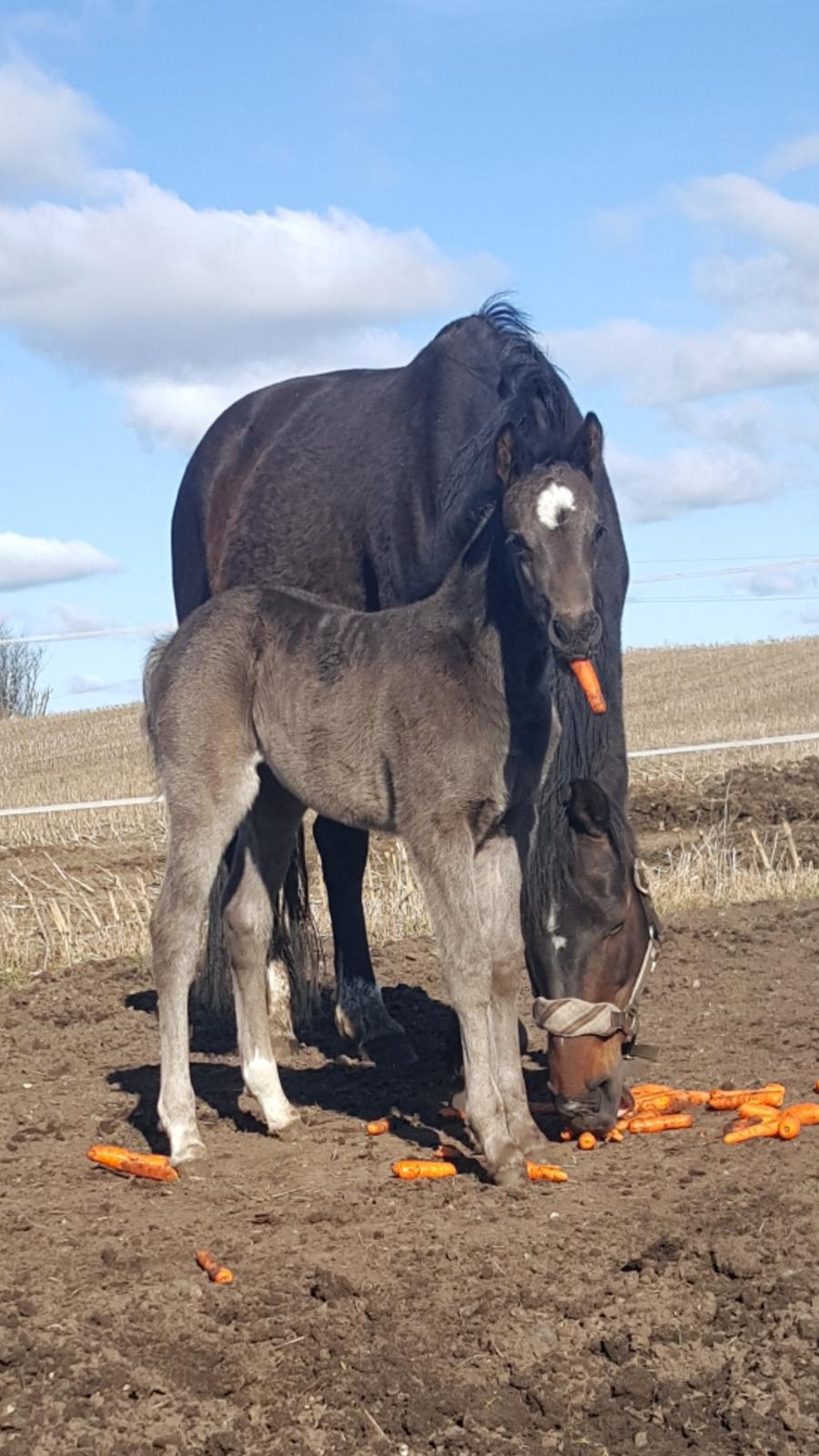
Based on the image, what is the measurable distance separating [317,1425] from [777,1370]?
3.70 feet

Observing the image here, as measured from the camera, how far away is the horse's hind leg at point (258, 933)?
6.20 meters

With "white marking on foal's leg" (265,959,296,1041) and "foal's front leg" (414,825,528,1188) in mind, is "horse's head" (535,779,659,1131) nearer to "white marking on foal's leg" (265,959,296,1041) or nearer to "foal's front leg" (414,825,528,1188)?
"foal's front leg" (414,825,528,1188)

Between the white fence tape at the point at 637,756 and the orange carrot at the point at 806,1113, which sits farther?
the white fence tape at the point at 637,756

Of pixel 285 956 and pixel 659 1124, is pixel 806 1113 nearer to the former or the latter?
pixel 659 1124

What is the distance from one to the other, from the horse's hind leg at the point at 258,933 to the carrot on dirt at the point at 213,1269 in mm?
1385

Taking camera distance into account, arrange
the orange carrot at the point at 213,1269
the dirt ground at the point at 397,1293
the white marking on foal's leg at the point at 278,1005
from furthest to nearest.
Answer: the white marking on foal's leg at the point at 278,1005
the orange carrot at the point at 213,1269
the dirt ground at the point at 397,1293

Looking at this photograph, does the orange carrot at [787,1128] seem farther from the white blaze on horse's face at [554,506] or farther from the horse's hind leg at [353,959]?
the horse's hind leg at [353,959]

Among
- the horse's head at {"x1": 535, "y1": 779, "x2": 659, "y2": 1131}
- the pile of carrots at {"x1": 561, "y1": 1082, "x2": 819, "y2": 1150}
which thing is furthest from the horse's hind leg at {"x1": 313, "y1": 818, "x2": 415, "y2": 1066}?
the horse's head at {"x1": 535, "y1": 779, "x2": 659, "y2": 1131}

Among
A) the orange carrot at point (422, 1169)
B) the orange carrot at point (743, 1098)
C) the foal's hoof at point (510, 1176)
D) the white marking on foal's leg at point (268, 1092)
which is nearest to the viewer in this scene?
the foal's hoof at point (510, 1176)

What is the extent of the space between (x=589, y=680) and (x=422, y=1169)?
179 cm

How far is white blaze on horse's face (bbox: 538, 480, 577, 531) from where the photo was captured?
16.7 feet

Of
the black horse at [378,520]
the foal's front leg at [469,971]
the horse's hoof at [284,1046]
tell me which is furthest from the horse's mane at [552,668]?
the horse's hoof at [284,1046]

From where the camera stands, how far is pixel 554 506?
511cm

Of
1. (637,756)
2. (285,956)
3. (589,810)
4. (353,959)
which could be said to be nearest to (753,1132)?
(589,810)
